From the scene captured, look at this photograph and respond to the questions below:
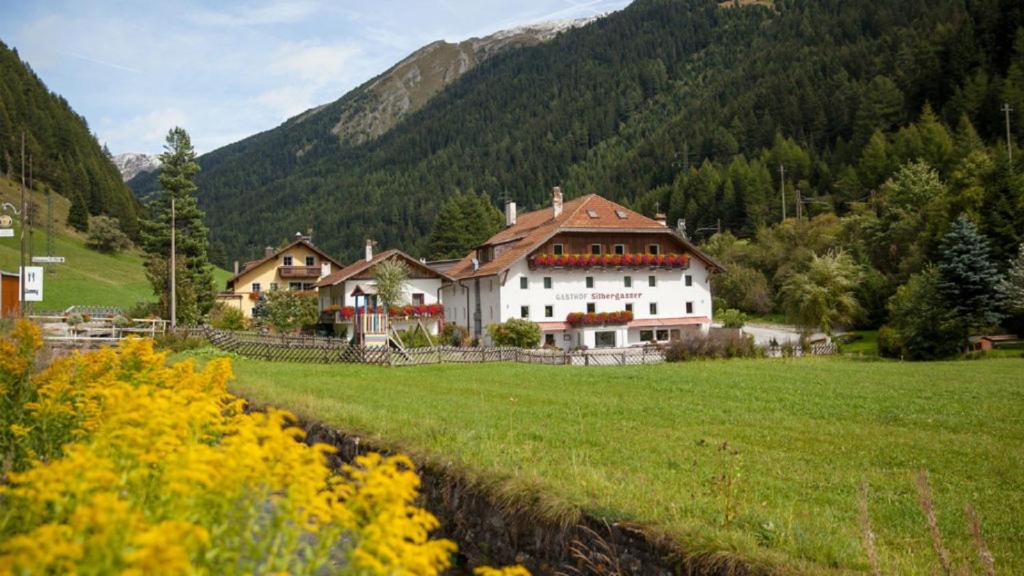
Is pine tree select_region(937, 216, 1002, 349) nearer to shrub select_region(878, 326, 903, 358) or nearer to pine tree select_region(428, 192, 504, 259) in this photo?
shrub select_region(878, 326, 903, 358)

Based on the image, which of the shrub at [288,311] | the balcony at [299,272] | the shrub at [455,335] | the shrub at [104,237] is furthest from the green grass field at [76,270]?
the shrub at [455,335]

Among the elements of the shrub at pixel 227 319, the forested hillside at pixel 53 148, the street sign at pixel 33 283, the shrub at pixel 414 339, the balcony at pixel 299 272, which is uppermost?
the forested hillside at pixel 53 148

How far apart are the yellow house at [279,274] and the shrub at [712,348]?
4135 centimetres

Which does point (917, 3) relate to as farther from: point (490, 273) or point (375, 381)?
point (375, 381)

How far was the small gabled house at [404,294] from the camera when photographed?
53.9m

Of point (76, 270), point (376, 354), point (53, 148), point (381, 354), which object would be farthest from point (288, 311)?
point (53, 148)

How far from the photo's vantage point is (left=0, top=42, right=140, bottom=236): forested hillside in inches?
4331

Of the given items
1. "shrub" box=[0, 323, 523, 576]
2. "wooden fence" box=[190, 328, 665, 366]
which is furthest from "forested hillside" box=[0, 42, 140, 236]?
"shrub" box=[0, 323, 523, 576]

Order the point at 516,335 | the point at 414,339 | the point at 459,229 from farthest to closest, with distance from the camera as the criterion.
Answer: the point at 459,229 → the point at 516,335 → the point at 414,339

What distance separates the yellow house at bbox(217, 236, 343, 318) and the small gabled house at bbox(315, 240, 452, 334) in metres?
11.2

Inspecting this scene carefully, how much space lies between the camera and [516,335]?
4462 cm

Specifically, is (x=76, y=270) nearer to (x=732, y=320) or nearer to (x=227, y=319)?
(x=227, y=319)

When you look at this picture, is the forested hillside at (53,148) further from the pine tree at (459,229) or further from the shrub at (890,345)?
the shrub at (890,345)

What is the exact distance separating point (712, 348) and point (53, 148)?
127975mm
